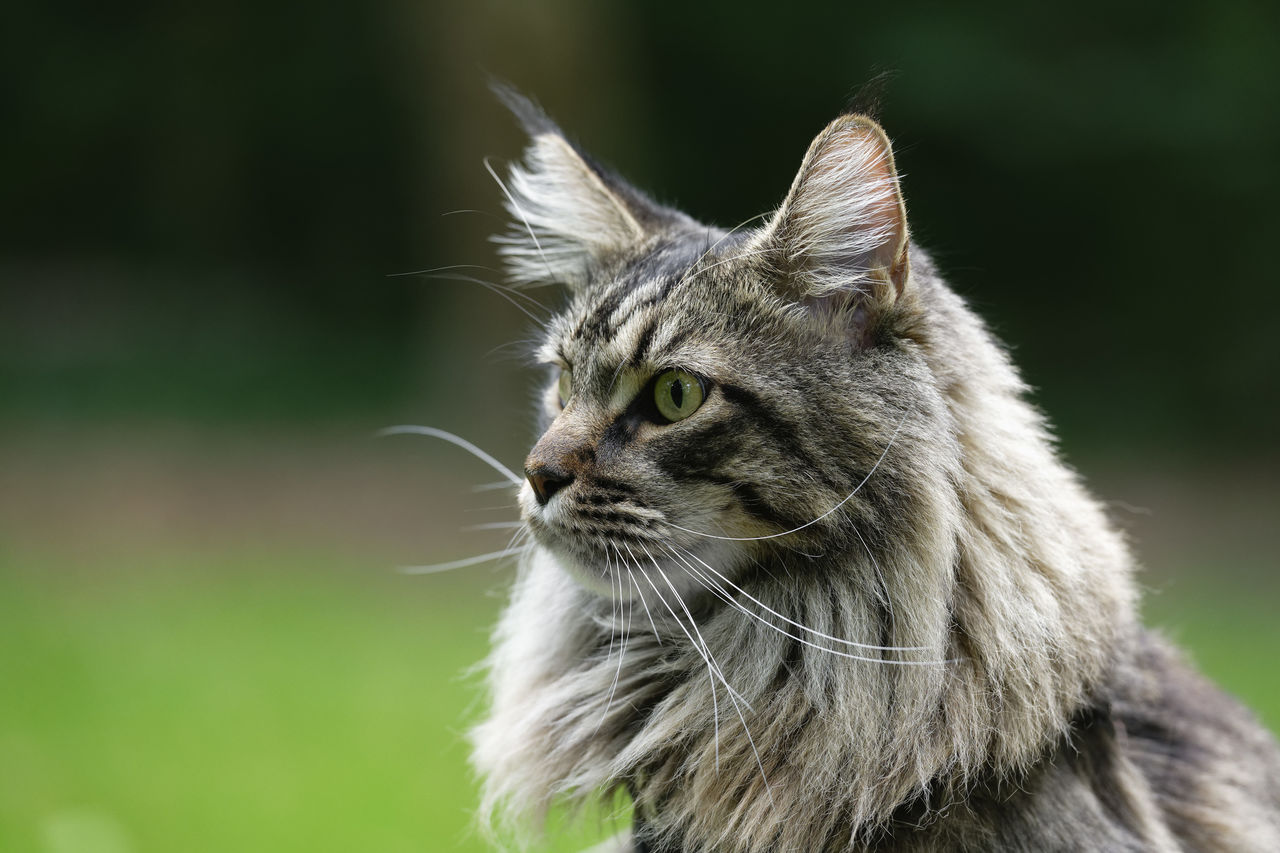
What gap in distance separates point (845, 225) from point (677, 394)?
448mm

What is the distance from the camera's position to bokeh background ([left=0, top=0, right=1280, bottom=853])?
5172 millimetres

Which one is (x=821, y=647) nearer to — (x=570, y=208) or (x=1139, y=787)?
(x=1139, y=787)

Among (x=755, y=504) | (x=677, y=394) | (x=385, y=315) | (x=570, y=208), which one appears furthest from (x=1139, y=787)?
(x=385, y=315)

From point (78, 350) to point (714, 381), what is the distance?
37.7 feet

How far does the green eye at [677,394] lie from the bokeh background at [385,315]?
2.47 feet

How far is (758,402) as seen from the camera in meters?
2.18

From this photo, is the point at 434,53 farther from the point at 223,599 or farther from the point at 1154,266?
the point at 1154,266

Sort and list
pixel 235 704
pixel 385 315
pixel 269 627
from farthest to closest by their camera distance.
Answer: pixel 385 315, pixel 269 627, pixel 235 704

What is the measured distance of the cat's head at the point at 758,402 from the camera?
7.06ft

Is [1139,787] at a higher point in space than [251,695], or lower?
higher

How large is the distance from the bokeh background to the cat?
1.78 feet

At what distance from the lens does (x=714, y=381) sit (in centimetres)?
221

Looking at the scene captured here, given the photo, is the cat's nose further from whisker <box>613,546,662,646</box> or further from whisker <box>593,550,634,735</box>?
whisker <box>593,550,634,735</box>

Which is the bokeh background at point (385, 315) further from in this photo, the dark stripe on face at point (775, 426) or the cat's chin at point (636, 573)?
the cat's chin at point (636, 573)
